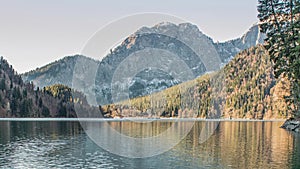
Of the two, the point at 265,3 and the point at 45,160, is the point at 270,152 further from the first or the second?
the point at 265,3

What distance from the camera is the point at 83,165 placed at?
47125mm

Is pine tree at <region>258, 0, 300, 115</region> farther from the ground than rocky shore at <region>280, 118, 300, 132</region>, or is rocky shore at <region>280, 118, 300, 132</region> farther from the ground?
pine tree at <region>258, 0, 300, 115</region>

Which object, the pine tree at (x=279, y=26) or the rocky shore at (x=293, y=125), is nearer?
the pine tree at (x=279, y=26)

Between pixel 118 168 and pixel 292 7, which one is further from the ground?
pixel 292 7

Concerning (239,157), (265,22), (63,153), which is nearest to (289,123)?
(265,22)

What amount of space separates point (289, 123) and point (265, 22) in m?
40.5

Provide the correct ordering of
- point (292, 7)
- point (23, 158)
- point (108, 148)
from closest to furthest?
point (23, 158)
point (108, 148)
point (292, 7)

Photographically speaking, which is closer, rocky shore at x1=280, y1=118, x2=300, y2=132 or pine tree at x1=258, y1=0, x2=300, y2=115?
pine tree at x1=258, y1=0, x2=300, y2=115

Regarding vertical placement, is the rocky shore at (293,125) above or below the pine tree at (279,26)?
below

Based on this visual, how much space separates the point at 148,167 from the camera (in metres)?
46.1

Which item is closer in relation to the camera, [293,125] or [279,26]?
[279,26]

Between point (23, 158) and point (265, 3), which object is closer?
point (23, 158)

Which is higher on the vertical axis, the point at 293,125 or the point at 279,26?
the point at 279,26

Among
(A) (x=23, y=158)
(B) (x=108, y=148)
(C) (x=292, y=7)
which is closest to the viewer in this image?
(A) (x=23, y=158)
